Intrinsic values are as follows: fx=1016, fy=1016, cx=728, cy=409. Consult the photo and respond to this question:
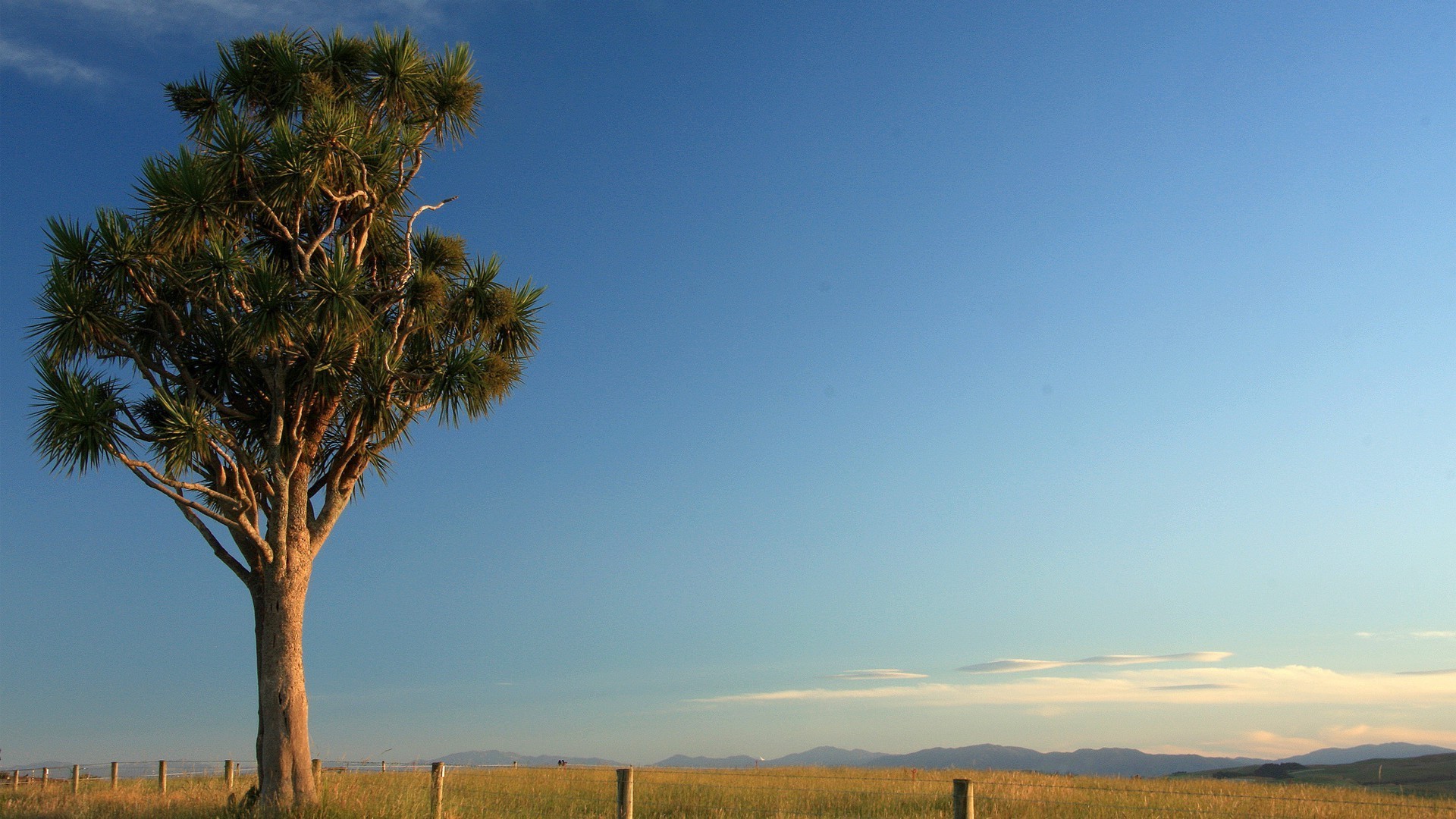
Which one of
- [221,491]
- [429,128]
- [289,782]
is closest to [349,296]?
[221,491]

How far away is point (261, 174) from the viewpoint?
52.6 feet

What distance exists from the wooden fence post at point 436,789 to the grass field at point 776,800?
122 millimetres

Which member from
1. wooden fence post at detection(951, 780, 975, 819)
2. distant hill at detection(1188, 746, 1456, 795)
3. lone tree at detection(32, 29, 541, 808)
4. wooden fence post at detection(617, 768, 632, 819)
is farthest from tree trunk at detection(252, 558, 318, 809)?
distant hill at detection(1188, 746, 1456, 795)

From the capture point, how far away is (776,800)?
17.5 m

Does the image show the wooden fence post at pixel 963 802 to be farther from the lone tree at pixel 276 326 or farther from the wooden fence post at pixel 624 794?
the lone tree at pixel 276 326

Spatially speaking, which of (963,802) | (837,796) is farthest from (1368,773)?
(963,802)

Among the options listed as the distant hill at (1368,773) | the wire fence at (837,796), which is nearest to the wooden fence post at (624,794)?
the wire fence at (837,796)

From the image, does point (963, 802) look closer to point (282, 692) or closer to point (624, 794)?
point (624, 794)

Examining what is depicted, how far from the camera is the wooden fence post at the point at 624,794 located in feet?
38.4

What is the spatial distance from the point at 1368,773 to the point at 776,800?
22.2 meters

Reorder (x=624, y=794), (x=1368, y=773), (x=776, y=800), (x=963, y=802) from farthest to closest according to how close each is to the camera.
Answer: (x=1368, y=773)
(x=776, y=800)
(x=624, y=794)
(x=963, y=802)

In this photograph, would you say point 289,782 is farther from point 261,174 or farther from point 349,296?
point 261,174

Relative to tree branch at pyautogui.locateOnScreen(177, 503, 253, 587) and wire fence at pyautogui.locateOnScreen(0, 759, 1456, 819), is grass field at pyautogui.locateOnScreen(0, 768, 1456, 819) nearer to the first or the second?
wire fence at pyautogui.locateOnScreen(0, 759, 1456, 819)

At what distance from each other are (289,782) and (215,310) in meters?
7.21
